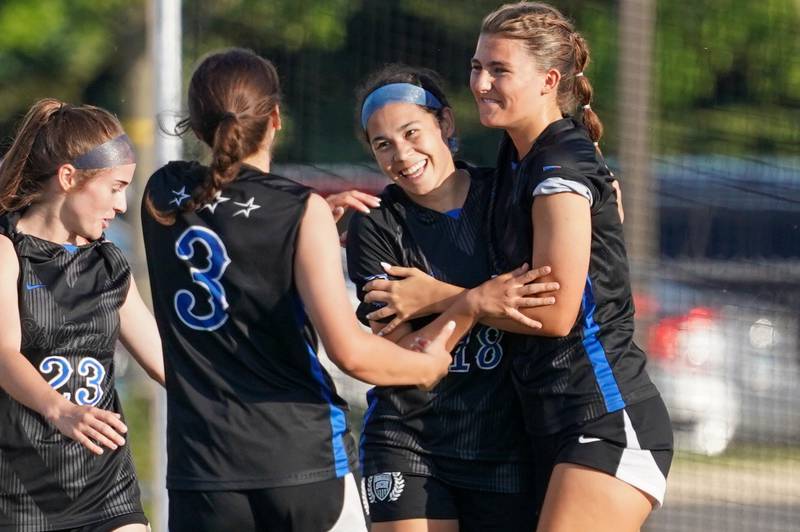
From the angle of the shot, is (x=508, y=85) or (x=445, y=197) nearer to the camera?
(x=508, y=85)

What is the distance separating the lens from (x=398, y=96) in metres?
3.75

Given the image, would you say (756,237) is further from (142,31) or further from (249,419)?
(142,31)

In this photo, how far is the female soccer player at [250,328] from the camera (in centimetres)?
305

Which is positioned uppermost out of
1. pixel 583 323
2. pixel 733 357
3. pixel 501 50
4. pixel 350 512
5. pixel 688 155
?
pixel 501 50

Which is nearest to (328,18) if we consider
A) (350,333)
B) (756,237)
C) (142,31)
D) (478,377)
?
(756,237)

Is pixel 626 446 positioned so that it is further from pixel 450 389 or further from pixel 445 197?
pixel 445 197

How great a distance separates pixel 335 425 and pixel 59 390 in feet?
2.91

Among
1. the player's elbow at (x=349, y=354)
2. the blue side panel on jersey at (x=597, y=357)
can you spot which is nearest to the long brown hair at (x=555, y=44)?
the blue side panel on jersey at (x=597, y=357)

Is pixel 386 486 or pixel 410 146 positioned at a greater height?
pixel 410 146

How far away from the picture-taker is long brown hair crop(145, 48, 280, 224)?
3.07 meters

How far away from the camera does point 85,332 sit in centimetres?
363

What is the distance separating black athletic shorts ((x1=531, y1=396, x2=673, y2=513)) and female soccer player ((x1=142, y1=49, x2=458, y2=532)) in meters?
0.49

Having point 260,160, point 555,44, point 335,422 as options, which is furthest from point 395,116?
point 335,422

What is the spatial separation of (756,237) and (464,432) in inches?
111
